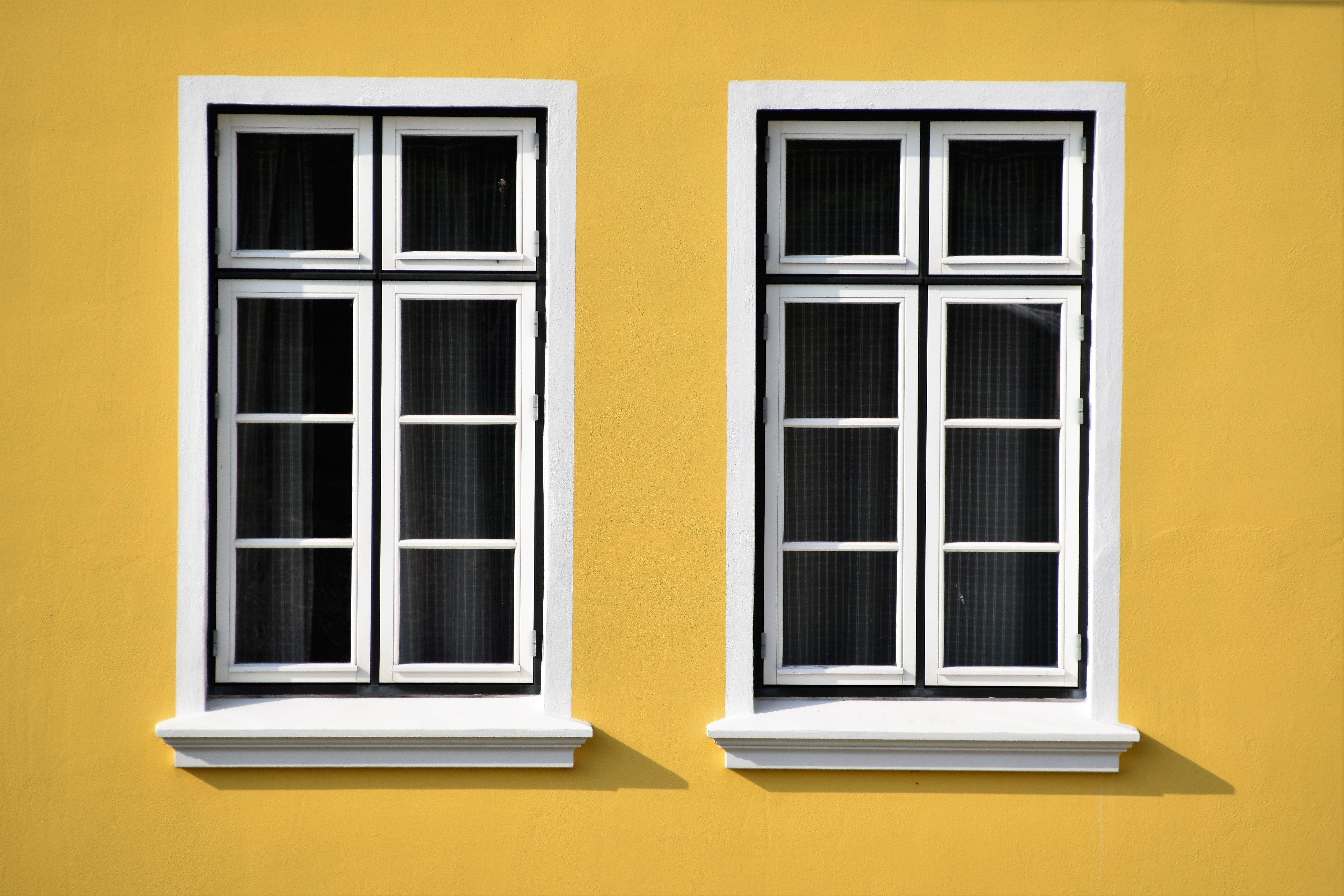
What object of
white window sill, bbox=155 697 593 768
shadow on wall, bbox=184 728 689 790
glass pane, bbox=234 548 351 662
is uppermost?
glass pane, bbox=234 548 351 662

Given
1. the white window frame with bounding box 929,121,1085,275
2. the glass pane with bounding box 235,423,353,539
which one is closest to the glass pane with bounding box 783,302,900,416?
the white window frame with bounding box 929,121,1085,275

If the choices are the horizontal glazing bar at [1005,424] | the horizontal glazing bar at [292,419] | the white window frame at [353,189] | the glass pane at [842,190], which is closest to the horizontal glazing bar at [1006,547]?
the horizontal glazing bar at [1005,424]

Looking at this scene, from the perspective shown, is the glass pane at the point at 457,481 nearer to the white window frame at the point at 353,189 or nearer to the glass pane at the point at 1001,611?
the white window frame at the point at 353,189

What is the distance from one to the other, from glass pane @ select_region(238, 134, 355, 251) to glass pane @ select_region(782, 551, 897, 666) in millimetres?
1925

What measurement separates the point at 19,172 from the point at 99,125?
300 millimetres

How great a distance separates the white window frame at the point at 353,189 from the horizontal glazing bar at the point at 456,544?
948 mm

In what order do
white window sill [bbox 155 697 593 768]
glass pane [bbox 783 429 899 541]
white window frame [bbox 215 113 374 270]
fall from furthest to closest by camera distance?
glass pane [bbox 783 429 899 541] < white window frame [bbox 215 113 374 270] < white window sill [bbox 155 697 593 768]

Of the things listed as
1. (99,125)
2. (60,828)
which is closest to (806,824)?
(60,828)

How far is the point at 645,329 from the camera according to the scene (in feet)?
11.2

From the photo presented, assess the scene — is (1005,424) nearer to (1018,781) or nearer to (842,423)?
(842,423)

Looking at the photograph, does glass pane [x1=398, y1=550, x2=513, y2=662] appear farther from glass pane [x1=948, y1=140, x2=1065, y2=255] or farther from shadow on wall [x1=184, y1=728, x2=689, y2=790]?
glass pane [x1=948, y1=140, x2=1065, y2=255]

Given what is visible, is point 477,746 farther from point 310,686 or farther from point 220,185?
point 220,185

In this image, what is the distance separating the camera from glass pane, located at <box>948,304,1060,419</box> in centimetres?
354

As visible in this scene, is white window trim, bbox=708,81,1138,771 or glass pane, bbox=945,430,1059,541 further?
glass pane, bbox=945,430,1059,541
